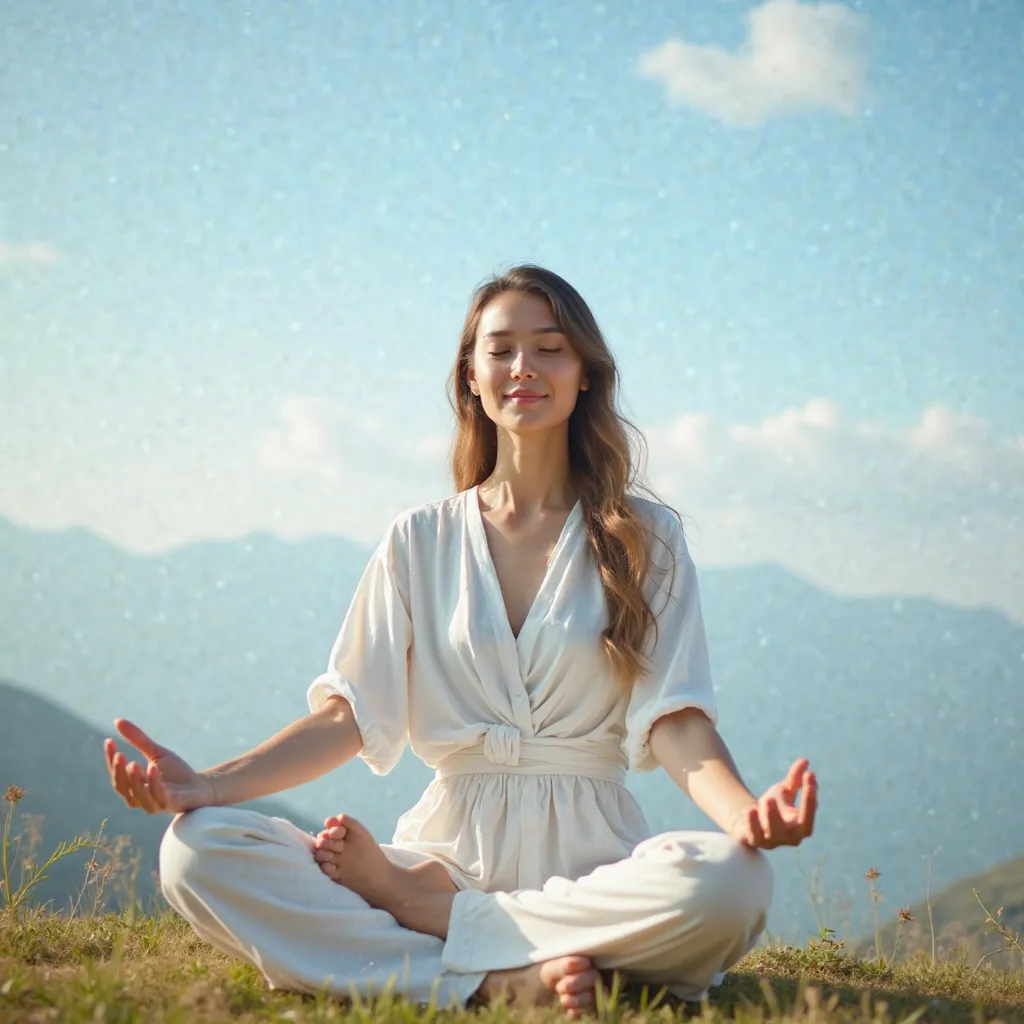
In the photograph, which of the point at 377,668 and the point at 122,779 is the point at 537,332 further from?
the point at 122,779

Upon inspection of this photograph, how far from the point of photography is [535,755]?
10.2 ft

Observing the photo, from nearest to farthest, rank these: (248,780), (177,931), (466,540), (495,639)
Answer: (248,780) → (495,639) → (466,540) → (177,931)

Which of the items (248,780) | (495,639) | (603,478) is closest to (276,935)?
(248,780)

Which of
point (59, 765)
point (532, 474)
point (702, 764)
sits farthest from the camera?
point (59, 765)

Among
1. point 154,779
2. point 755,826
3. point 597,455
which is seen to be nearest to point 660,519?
point 597,455

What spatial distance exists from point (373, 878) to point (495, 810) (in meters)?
0.38

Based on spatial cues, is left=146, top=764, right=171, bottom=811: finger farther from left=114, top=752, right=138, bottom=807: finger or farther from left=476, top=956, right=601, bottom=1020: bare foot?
left=476, top=956, right=601, bottom=1020: bare foot

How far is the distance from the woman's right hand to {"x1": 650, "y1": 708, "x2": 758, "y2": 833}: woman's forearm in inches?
44.1

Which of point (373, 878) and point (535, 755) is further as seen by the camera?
point (535, 755)

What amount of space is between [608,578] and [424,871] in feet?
2.95

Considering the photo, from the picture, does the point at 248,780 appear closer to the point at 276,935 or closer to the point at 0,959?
the point at 276,935

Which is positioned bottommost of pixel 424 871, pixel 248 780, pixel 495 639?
pixel 424 871

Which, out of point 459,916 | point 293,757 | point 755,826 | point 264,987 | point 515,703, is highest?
point 515,703

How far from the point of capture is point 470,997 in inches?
105
